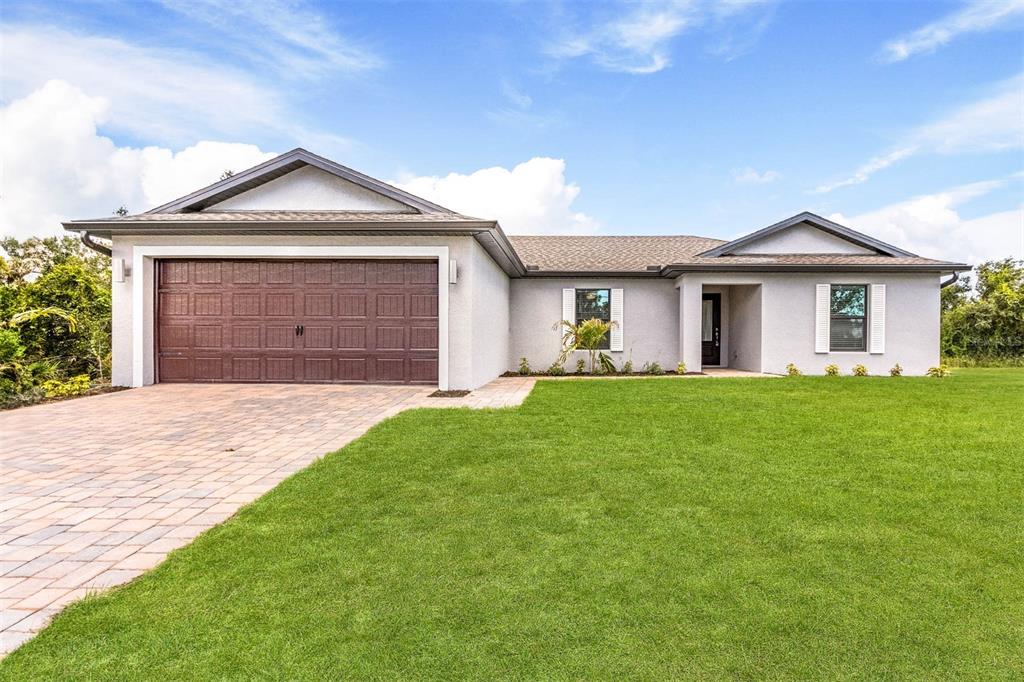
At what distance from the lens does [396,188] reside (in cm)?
1006

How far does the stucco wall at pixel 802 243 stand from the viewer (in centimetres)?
1316

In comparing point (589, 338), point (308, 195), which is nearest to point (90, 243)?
point (308, 195)

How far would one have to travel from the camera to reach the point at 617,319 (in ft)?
44.4

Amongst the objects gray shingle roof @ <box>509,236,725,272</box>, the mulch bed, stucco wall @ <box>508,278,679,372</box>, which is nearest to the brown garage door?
the mulch bed

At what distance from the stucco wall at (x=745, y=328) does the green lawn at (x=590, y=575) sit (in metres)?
8.38

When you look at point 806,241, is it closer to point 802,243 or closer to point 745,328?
point 802,243

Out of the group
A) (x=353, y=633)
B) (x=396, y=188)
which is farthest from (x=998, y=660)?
(x=396, y=188)

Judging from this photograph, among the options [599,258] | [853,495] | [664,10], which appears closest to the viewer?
[853,495]

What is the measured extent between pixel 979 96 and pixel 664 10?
8.35 meters

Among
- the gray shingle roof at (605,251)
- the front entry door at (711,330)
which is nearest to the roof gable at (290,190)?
the gray shingle roof at (605,251)

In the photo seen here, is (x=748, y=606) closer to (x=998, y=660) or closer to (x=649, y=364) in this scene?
(x=998, y=660)

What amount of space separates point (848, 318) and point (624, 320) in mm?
5400

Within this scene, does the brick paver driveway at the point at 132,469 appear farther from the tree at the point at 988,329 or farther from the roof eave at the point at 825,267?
the tree at the point at 988,329

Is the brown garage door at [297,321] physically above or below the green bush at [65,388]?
above
